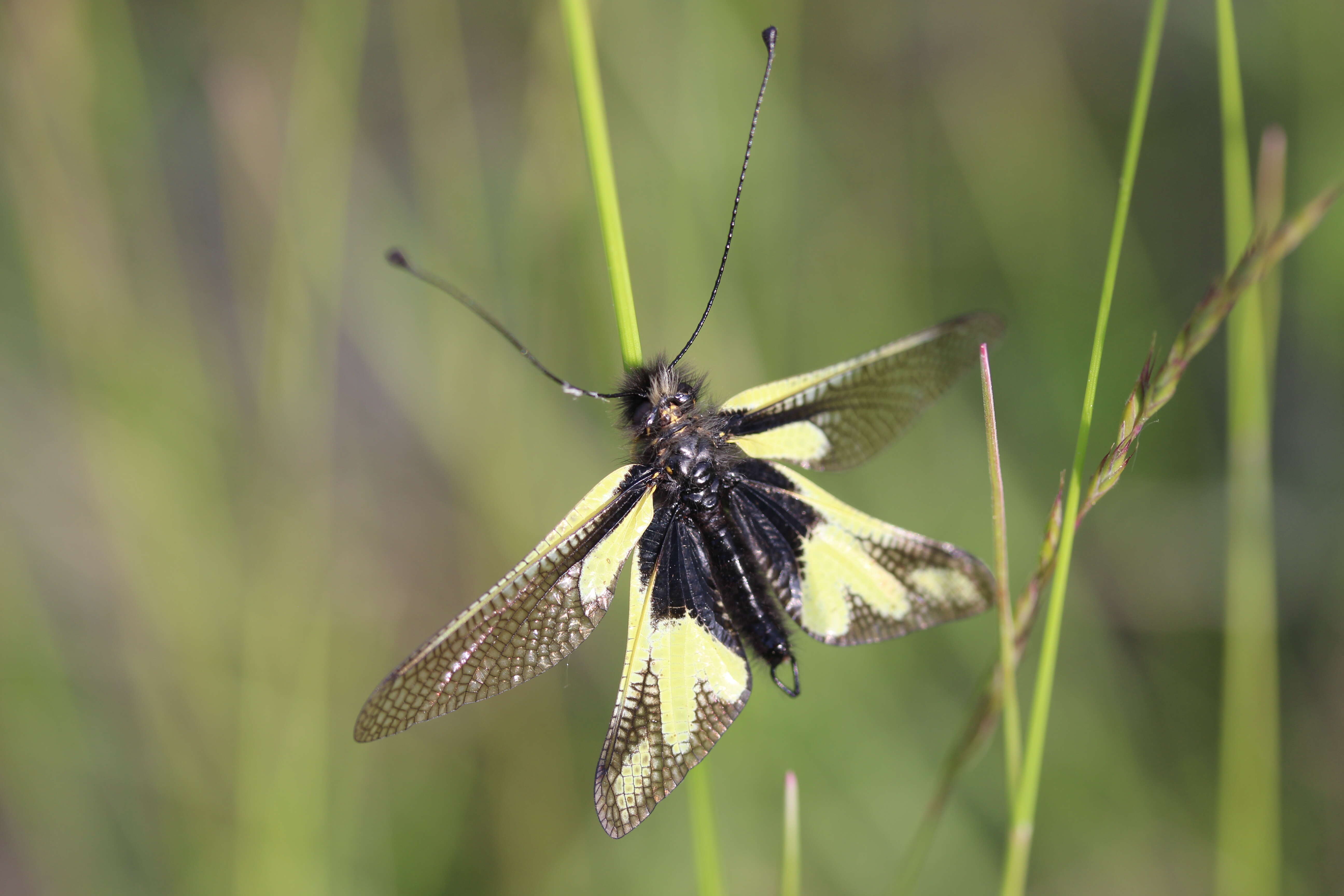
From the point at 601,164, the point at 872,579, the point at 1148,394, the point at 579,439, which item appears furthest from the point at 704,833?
the point at 579,439

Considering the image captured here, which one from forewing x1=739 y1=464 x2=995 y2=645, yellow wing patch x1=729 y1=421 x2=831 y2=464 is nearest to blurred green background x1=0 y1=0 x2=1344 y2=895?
yellow wing patch x1=729 y1=421 x2=831 y2=464

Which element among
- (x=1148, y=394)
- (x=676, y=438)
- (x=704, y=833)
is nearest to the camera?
(x=1148, y=394)

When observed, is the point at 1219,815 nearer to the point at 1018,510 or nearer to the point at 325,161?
the point at 1018,510

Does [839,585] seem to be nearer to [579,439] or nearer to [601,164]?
[601,164]

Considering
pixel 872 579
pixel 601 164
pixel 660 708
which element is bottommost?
pixel 660 708

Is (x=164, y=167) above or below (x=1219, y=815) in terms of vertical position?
above

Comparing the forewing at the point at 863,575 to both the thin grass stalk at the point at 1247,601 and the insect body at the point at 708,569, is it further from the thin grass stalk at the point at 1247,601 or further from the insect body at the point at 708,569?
the thin grass stalk at the point at 1247,601

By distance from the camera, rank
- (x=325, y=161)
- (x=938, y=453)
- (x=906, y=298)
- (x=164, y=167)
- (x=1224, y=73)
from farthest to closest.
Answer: (x=164, y=167)
(x=906, y=298)
(x=938, y=453)
(x=325, y=161)
(x=1224, y=73)

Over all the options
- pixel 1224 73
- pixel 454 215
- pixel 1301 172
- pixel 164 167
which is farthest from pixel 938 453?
pixel 164 167
